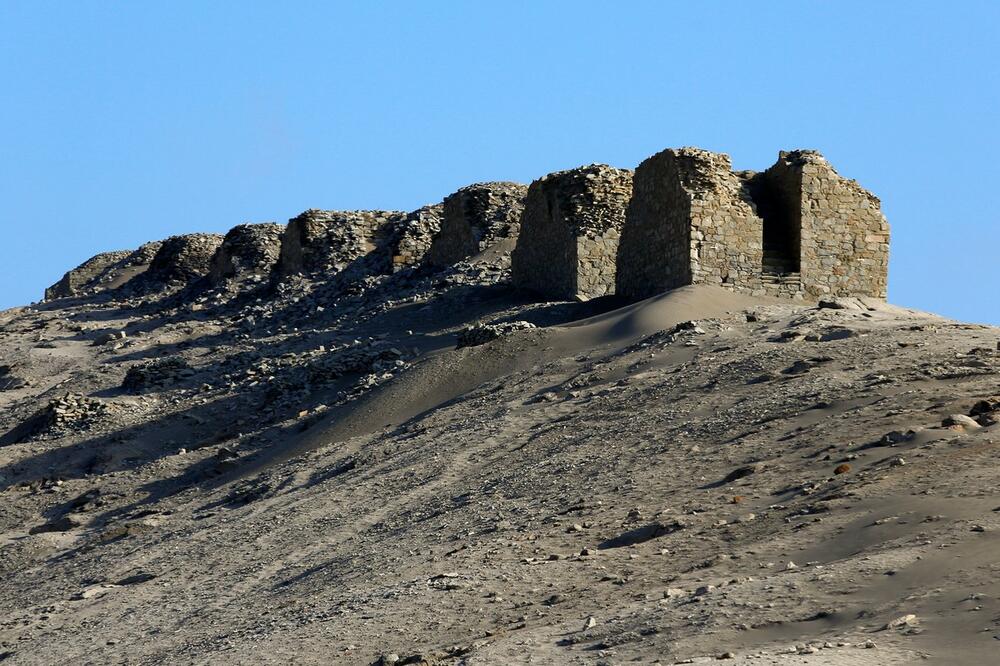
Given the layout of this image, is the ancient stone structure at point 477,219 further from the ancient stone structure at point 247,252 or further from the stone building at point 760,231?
the ancient stone structure at point 247,252

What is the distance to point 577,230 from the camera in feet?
82.7

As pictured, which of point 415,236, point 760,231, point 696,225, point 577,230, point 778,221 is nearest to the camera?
point 696,225

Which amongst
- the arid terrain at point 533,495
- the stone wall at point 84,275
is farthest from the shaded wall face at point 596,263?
the stone wall at point 84,275

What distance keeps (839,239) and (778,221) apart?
0.90m

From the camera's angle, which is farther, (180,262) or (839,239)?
(180,262)

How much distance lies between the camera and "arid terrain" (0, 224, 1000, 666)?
33.5 ft

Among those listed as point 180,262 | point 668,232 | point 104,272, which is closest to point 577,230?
point 668,232

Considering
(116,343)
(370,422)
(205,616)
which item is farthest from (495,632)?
(116,343)

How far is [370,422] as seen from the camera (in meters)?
20.0

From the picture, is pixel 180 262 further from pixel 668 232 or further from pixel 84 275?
pixel 668 232

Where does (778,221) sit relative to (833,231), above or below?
above

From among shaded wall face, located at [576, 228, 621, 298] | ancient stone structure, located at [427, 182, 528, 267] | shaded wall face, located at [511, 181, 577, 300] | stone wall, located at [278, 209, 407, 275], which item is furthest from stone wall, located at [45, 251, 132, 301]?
shaded wall face, located at [576, 228, 621, 298]

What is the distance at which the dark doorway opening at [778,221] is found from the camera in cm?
2222

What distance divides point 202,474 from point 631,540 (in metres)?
9.11
